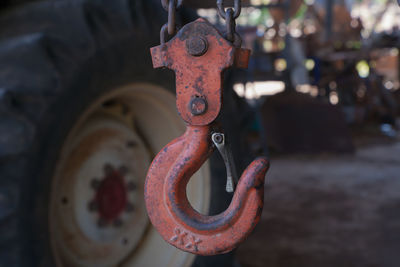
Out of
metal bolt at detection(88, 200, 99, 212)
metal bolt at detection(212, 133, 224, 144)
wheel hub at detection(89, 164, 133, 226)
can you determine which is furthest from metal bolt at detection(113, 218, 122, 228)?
metal bolt at detection(212, 133, 224, 144)

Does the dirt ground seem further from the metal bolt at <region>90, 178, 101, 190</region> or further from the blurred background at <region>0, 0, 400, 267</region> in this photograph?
the metal bolt at <region>90, 178, 101, 190</region>

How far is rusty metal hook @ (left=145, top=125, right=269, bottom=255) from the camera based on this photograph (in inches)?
23.7

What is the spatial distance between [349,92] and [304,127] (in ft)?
6.36

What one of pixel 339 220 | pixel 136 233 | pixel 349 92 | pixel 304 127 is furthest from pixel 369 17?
pixel 136 233

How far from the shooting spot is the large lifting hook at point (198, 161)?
604 millimetres

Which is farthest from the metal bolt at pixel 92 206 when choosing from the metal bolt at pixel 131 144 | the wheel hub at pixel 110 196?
the metal bolt at pixel 131 144

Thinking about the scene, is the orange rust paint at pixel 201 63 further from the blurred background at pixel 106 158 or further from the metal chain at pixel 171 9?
the blurred background at pixel 106 158

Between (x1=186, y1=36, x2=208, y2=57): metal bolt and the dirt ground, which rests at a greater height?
(x1=186, y1=36, x2=208, y2=57): metal bolt

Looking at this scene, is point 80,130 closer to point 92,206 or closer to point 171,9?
point 92,206

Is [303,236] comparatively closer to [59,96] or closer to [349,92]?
[59,96]

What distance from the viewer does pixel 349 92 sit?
6254 mm

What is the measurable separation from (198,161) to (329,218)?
2.27m

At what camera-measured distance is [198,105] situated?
24.1 inches

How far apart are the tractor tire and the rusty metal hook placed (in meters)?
0.51
